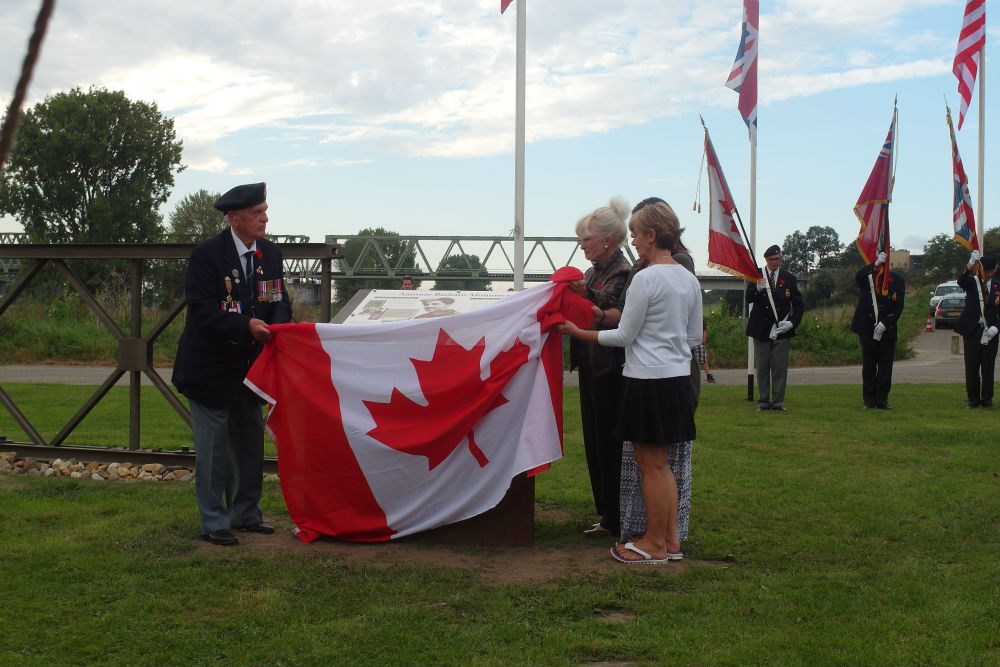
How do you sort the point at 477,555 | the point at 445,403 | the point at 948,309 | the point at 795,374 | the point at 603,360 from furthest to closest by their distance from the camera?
the point at 948,309 → the point at 795,374 → the point at 603,360 → the point at 445,403 → the point at 477,555

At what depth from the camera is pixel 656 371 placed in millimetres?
4969

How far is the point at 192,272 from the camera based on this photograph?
5.27 metres

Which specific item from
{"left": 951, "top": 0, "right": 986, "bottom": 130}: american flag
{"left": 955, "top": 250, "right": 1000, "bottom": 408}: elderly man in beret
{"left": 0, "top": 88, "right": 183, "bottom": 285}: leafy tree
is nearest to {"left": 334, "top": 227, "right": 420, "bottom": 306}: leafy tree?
{"left": 0, "top": 88, "right": 183, "bottom": 285}: leafy tree

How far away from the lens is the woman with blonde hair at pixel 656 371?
4.95 metres

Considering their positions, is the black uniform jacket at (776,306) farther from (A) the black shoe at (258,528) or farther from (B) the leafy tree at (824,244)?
(B) the leafy tree at (824,244)

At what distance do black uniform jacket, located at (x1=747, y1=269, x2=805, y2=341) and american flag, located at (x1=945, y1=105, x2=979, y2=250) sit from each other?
8.99ft

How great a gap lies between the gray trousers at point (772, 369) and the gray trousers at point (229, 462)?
308 inches

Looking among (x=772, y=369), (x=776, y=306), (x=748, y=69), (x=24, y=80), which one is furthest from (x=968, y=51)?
(x=24, y=80)

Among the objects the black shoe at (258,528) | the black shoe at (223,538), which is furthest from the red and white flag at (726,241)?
the black shoe at (223,538)

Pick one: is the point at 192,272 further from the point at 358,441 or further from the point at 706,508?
the point at 706,508

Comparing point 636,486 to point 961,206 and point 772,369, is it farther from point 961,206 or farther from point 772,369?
point 961,206

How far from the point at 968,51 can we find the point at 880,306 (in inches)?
184

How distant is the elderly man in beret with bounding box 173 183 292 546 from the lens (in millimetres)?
5277

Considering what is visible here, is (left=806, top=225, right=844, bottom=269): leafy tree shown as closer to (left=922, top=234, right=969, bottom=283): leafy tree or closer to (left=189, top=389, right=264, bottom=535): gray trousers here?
(left=922, top=234, right=969, bottom=283): leafy tree
